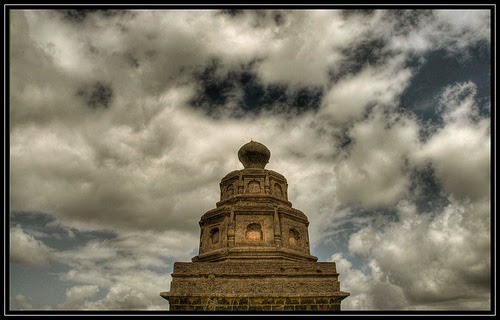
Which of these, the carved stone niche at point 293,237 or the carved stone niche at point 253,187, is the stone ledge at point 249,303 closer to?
the carved stone niche at point 293,237

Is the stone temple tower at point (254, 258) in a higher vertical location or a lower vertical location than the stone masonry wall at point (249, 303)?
higher

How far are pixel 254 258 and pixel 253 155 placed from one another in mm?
8118

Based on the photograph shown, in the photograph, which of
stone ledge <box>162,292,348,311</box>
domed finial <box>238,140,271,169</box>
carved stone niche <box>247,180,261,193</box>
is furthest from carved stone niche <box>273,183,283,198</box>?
stone ledge <box>162,292,348,311</box>

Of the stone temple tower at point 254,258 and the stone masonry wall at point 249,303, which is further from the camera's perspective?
the stone temple tower at point 254,258

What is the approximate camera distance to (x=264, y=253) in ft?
63.3

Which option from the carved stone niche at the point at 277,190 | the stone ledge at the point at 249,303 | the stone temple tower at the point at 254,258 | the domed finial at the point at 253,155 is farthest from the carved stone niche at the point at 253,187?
the stone ledge at the point at 249,303

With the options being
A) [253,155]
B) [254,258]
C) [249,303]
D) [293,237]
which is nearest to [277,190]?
[253,155]

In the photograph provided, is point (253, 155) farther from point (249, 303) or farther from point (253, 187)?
point (249, 303)

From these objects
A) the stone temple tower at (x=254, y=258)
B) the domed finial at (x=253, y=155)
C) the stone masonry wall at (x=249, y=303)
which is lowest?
the stone masonry wall at (x=249, y=303)

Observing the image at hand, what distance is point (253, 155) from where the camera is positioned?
24688 mm

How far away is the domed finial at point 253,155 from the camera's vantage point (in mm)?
24672

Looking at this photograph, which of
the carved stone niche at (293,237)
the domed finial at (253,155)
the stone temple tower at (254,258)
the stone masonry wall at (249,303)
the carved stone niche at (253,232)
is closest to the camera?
the stone masonry wall at (249,303)
